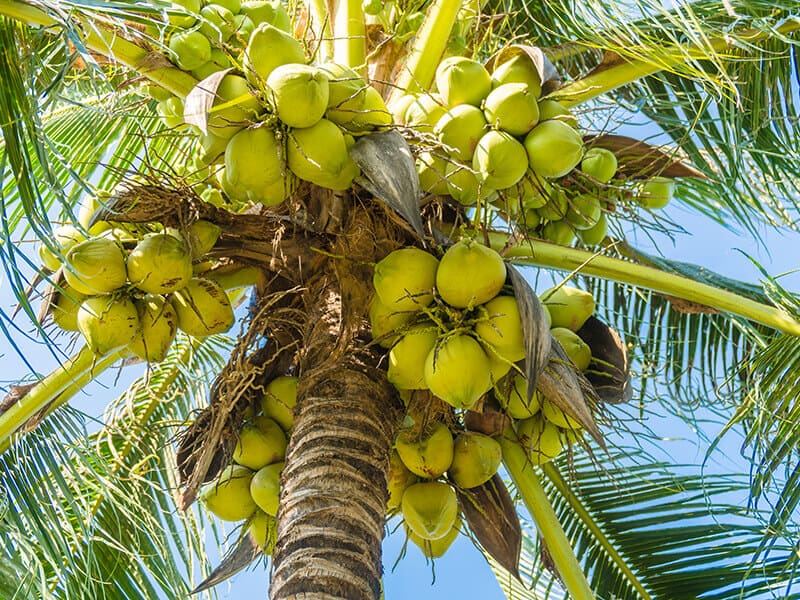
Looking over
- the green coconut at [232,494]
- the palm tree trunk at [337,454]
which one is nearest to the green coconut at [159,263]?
the palm tree trunk at [337,454]

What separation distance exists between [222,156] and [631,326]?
6.70 feet

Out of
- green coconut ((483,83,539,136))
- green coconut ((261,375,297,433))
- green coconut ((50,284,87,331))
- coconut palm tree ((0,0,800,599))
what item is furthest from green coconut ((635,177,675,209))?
green coconut ((50,284,87,331))

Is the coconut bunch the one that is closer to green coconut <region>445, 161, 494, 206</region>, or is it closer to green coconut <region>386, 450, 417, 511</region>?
green coconut <region>386, 450, 417, 511</region>

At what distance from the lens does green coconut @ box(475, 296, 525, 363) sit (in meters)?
2.10

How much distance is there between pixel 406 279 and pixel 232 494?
2.79ft

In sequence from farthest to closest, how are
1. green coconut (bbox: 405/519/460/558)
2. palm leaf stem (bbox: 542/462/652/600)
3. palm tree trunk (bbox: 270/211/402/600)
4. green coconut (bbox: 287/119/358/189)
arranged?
1. palm leaf stem (bbox: 542/462/652/600)
2. green coconut (bbox: 405/519/460/558)
3. green coconut (bbox: 287/119/358/189)
4. palm tree trunk (bbox: 270/211/402/600)

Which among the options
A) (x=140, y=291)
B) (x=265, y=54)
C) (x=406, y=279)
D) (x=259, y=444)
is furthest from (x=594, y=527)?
(x=265, y=54)

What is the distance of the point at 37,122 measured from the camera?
199 centimetres

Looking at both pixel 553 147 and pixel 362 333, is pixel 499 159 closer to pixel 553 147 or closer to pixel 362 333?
pixel 553 147

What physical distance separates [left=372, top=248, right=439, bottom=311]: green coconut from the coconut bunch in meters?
0.52

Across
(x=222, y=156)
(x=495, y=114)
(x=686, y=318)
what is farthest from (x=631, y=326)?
(x=222, y=156)

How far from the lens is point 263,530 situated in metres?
2.66

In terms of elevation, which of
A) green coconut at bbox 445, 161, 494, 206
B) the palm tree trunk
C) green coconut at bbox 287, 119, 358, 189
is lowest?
the palm tree trunk

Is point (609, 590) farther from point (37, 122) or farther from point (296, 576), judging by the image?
point (37, 122)
